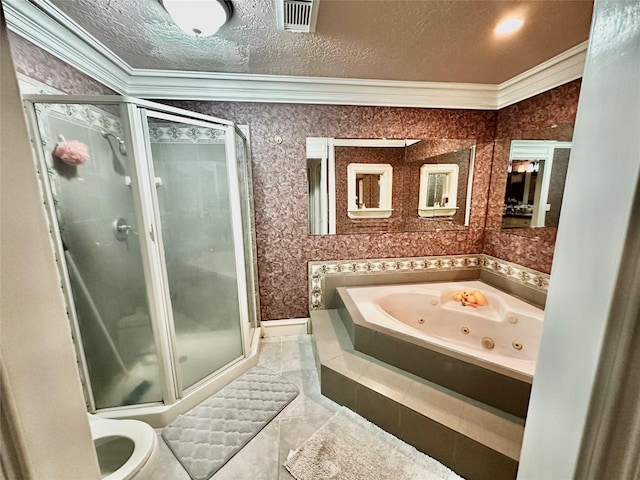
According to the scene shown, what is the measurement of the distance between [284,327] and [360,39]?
2355 mm

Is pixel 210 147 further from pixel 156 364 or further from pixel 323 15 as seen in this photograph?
pixel 156 364

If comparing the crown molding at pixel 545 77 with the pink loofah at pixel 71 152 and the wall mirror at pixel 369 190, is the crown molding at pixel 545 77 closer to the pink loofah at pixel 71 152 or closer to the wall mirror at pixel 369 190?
the wall mirror at pixel 369 190

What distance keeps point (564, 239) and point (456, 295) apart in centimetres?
200

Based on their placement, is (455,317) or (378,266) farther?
(378,266)

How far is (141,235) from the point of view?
4.46 feet

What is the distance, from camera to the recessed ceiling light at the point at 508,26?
1311mm

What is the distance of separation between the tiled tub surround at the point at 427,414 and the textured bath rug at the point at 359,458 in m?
0.05

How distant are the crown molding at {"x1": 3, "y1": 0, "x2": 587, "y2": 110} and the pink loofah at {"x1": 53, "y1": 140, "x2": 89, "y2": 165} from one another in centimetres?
49

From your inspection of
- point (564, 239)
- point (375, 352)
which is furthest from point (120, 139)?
point (375, 352)

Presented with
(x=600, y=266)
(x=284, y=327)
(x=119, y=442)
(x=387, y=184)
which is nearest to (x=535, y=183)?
(x=387, y=184)

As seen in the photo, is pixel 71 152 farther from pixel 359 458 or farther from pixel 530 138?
pixel 530 138

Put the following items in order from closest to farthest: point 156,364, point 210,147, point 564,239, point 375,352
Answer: point 564,239 < point 156,364 < point 375,352 < point 210,147

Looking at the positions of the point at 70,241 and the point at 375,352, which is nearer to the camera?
the point at 70,241

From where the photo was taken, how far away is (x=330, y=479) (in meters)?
1.18
